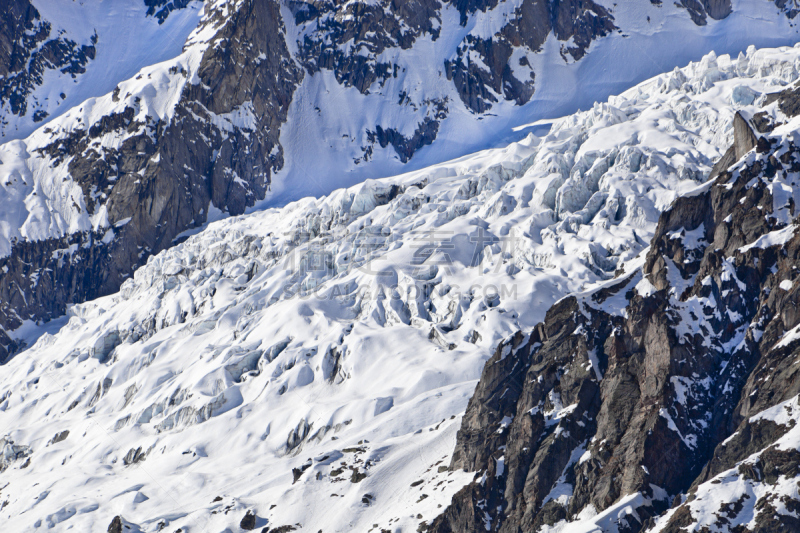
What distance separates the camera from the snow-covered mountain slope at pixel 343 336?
11238 centimetres

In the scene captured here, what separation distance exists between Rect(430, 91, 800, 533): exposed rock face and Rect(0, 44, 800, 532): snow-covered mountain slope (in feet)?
34.4

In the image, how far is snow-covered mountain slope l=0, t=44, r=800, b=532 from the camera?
369ft

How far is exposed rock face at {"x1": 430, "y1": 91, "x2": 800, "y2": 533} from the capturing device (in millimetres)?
68938

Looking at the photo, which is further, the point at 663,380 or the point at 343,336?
the point at 343,336

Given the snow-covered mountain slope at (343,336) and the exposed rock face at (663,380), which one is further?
the snow-covered mountain slope at (343,336)

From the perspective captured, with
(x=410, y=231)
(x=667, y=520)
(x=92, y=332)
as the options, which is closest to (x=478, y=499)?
(x=667, y=520)

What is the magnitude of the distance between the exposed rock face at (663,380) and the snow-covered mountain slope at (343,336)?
10.5 meters

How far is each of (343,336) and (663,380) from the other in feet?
247

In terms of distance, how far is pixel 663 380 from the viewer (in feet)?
246

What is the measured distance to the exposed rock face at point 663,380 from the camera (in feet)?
226

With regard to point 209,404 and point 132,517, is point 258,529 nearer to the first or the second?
point 132,517

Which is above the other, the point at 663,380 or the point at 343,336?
the point at 663,380

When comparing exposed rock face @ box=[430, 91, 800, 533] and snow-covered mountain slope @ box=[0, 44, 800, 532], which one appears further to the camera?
snow-covered mountain slope @ box=[0, 44, 800, 532]

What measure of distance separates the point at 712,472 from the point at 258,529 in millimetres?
56014
